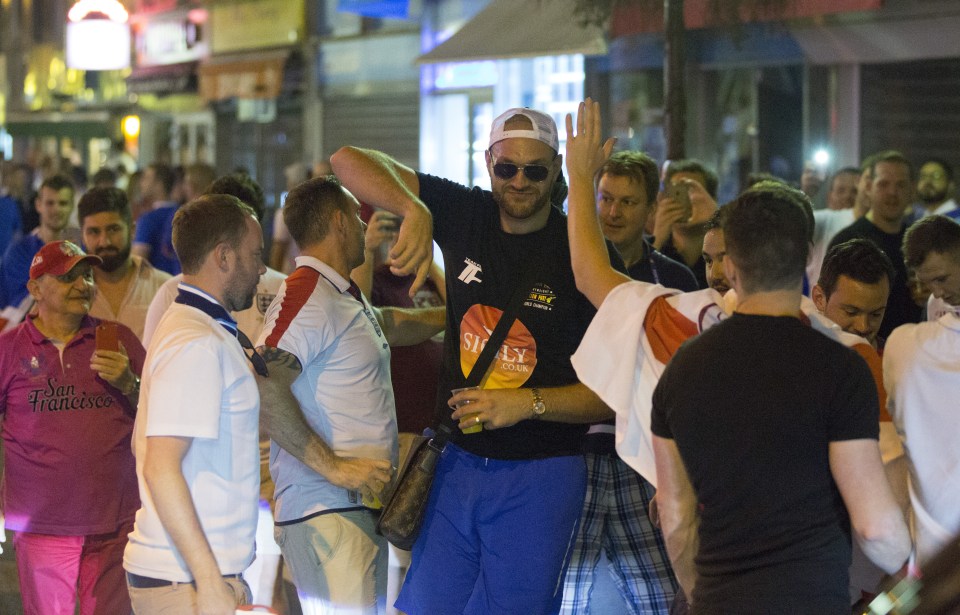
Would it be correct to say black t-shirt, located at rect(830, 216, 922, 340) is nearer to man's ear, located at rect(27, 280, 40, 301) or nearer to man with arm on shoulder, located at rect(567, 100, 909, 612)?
man with arm on shoulder, located at rect(567, 100, 909, 612)

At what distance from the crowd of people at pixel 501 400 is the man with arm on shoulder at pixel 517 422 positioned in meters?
0.01

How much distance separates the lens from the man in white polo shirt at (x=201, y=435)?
137 inches

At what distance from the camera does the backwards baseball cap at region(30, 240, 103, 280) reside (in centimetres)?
505

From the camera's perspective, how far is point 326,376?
4.49 m

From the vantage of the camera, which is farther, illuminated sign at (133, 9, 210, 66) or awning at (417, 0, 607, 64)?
illuminated sign at (133, 9, 210, 66)

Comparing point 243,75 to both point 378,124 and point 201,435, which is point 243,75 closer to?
point 378,124

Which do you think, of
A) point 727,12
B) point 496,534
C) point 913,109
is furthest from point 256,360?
point 913,109

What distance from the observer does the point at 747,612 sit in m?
3.05

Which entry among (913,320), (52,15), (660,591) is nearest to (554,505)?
(660,591)

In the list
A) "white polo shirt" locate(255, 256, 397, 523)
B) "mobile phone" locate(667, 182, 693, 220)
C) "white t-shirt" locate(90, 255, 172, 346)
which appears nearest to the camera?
"white polo shirt" locate(255, 256, 397, 523)

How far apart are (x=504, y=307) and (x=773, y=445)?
154cm

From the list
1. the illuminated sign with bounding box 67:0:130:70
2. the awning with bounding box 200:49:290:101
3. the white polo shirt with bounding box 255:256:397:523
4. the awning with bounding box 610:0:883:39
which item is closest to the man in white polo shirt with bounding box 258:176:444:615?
the white polo shirt with bounding box 255:256:397:523

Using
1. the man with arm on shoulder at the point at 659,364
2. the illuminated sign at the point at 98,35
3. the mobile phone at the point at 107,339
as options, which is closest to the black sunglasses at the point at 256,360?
the mobile phone at the point at 107,339

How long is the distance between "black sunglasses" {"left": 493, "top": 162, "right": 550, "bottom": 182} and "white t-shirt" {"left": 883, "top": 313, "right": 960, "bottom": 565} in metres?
1.40
